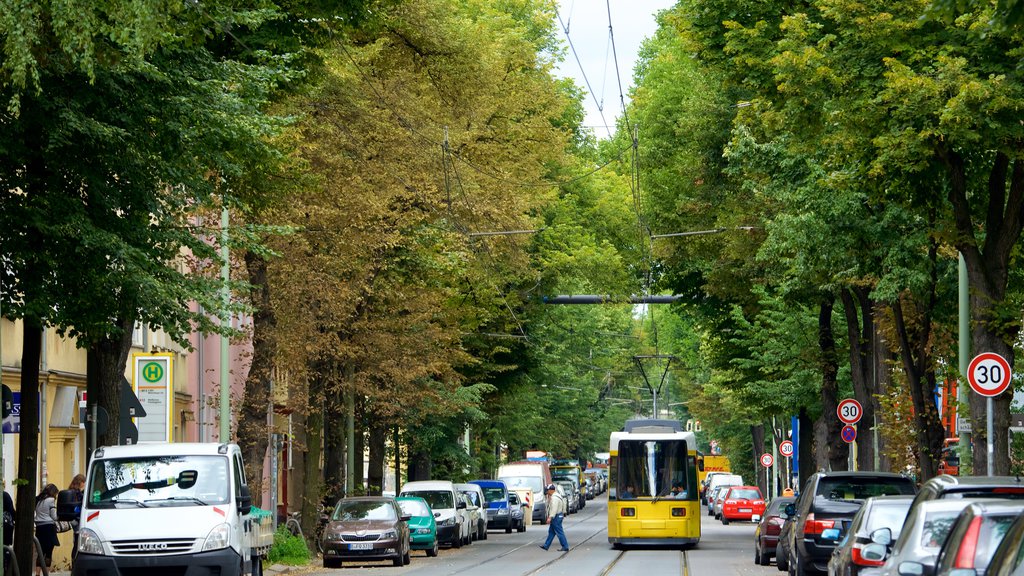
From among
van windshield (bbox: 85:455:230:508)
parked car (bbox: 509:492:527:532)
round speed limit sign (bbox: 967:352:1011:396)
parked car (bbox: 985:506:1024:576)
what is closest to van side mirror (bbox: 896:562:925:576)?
parked car (bbox: 985:506:1024:576)

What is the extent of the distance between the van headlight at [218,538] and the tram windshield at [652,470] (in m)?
19.0

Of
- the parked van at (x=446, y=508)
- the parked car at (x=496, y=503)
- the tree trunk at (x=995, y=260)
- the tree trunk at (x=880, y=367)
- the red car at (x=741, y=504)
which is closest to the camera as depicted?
the tree trunk at (x=995, y=260)

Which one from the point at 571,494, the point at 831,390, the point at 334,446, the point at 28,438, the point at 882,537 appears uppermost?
the point at 831,390

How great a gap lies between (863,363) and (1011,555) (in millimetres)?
26308

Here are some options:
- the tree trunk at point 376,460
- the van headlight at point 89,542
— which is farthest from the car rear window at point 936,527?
the tree trunk at point 376,460

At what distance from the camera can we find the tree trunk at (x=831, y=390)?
37.3 m

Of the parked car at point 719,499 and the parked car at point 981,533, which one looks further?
the parked car at point 719,499

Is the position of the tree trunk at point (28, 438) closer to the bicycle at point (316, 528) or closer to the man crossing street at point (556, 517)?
the bicycle at point (316, 528)

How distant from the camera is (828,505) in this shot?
69.9 ft

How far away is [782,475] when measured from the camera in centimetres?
7156

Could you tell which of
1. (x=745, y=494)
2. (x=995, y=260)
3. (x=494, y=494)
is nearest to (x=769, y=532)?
(x=995, y=260)

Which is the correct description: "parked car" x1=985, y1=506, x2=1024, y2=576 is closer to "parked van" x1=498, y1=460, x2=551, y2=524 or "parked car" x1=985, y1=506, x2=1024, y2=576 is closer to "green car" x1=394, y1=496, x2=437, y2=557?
"green car" x1=394, y1=496, x2=437, y2=557

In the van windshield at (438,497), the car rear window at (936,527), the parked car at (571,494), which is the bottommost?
the parked car at (571,494)

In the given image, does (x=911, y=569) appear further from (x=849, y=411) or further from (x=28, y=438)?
(x=849, y=411)
